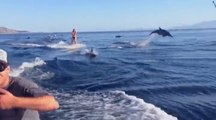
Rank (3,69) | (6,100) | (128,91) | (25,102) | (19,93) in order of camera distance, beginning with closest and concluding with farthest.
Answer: (6,100)
(25,102)
(3,69)
(19,93)
(128,91)

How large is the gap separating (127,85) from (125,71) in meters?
4.88

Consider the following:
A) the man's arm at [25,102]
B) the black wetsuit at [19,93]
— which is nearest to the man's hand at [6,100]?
the man's arm at [25,102]

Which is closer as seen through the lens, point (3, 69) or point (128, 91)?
point (3, 69)

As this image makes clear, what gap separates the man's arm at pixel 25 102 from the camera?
323 centimetres

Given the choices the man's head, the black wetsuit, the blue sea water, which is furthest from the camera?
the blue sea water

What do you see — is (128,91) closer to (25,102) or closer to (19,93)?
(19,93)

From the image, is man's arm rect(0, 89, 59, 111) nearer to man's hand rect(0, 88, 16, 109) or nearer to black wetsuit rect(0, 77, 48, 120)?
man's hand rect(0, 88, 16, 109)

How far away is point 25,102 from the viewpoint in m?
3.36

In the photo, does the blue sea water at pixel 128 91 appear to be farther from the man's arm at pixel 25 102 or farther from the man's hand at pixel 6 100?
the man's hand at pixel 6 100

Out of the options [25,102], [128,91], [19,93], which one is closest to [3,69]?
[19,93]

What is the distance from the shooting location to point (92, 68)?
74.1ft

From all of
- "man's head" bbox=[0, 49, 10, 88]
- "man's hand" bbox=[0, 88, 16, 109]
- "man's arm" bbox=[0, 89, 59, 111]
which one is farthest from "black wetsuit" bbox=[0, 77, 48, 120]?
"man's hand" bbox=[0, 88, 16, 109]

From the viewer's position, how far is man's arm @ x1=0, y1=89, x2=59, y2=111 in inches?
127

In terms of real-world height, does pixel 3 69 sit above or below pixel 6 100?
above
